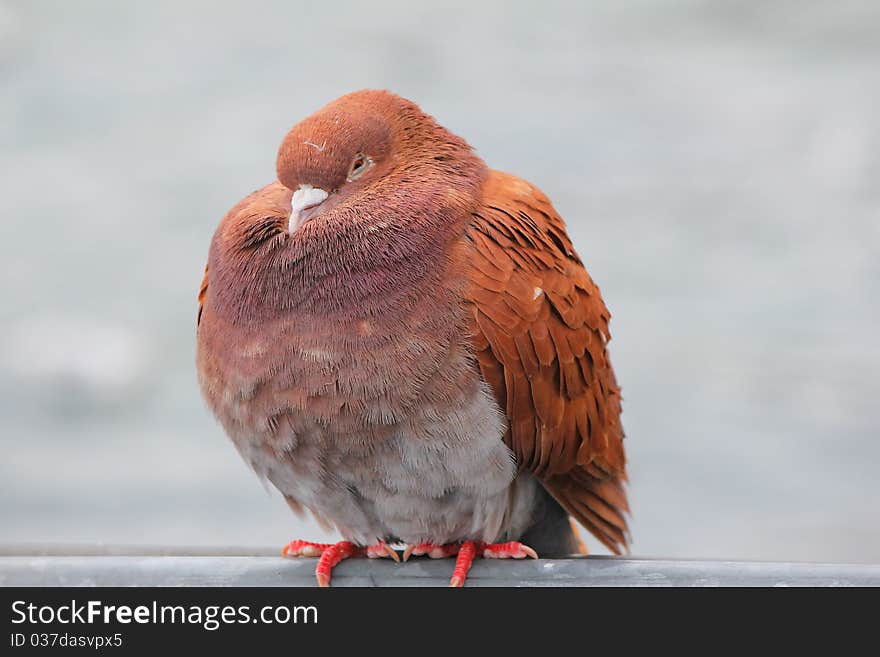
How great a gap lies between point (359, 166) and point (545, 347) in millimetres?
636

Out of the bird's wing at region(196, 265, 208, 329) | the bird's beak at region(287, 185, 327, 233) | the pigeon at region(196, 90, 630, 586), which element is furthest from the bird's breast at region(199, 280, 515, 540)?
the bird's beak at region(287, 185, 327, 233)

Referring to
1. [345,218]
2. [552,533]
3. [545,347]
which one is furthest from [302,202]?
[552,533]

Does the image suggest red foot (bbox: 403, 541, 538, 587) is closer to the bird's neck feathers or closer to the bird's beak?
the bird's neck feathers

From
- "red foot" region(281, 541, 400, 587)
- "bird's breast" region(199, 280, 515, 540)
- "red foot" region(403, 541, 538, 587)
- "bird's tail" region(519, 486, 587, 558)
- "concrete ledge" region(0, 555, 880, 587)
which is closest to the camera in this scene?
"concrete ledge" region(0, 555, 880, 587)

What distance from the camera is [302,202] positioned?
2.76m

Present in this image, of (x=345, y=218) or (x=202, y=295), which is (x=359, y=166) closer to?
(x=345, y=218)

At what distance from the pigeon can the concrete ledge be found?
186 millimetres

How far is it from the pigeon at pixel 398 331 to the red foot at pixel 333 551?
0.10 feet

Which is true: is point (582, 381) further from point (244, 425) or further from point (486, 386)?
point (244, 425)

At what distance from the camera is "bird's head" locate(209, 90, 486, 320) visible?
274 cm

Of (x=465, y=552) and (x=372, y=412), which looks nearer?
(x=372, y=412)

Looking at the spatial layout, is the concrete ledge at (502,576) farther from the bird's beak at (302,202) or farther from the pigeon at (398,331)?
the bird's beak at (302,202)

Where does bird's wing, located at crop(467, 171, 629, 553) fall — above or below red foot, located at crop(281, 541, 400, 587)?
above

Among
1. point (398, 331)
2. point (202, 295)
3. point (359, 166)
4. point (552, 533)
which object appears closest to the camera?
point (398, 331)
